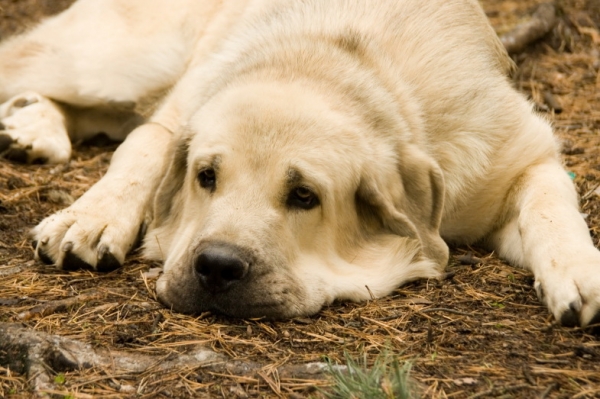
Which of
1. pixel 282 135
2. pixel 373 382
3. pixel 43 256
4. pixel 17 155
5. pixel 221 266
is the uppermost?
pixel 282 135

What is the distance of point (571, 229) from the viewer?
3760 millimetres

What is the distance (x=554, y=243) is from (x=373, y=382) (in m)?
1.38

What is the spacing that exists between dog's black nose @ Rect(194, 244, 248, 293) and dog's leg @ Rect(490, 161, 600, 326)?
128 cm

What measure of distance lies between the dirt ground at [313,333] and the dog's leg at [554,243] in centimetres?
8

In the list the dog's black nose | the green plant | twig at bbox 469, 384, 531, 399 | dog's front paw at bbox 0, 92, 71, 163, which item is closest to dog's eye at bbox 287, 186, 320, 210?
the dog's black nose

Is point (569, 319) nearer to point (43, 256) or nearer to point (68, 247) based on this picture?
point (68, 247)

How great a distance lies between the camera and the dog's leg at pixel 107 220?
155 inches

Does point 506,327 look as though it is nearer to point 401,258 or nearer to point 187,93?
point 401,258

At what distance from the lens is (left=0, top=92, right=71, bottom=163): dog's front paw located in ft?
17.5

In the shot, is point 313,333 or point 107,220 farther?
point 107,220

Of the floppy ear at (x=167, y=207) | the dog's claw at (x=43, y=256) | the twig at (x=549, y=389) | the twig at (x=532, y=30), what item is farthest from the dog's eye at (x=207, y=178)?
the twig at (x=532, y=30)

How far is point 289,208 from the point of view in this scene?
3.56 meters

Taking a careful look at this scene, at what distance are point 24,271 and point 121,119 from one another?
228 centimetres

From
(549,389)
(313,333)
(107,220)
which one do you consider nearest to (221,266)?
(313,333)
